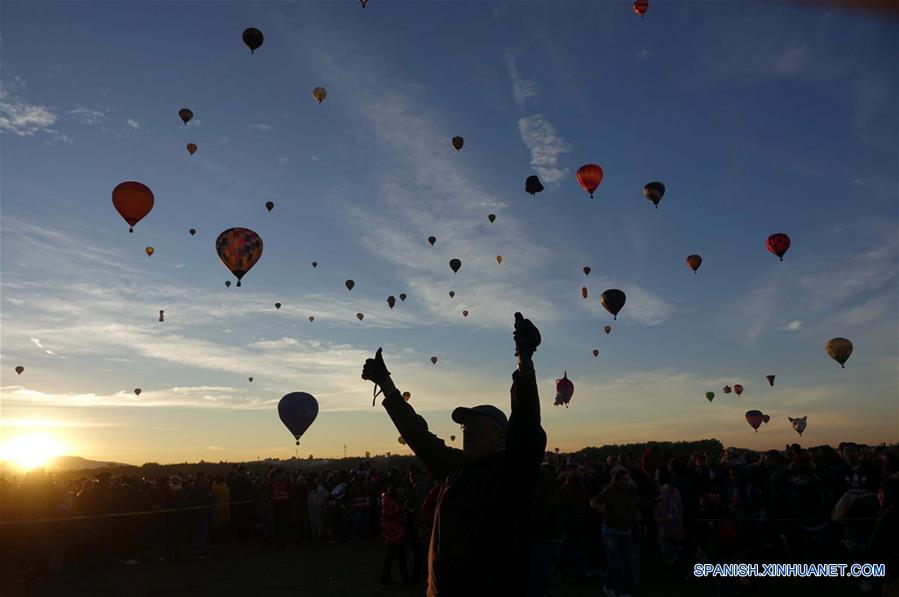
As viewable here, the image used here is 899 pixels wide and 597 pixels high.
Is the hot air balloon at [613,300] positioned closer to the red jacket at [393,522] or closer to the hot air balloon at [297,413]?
the hot air balloon at [297,413]

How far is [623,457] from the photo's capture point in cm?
1717

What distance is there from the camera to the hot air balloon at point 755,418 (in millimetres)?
57250

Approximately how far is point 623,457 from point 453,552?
15.1 meters

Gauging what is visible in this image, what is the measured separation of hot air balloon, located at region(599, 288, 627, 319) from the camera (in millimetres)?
32969

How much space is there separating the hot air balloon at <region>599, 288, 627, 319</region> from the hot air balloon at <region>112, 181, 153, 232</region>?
2141cm

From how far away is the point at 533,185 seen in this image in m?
32.4

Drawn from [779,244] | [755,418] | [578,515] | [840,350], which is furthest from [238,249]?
[755,418]

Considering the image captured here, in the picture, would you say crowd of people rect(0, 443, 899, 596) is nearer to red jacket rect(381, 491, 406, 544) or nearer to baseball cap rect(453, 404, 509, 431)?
red jacket rect(381, 491, 406, 544)

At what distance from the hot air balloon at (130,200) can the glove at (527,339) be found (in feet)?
80.8

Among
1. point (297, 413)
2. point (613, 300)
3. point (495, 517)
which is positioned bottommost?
point (495, 517)

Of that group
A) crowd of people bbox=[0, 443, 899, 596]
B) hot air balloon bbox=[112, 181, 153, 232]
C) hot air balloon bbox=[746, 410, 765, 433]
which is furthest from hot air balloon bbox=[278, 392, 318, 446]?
hot air balloon bbox=[746, 410, 765, 433]

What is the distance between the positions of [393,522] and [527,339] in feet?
36.8

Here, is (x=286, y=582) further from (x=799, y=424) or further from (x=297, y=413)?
(x=799, y=424)

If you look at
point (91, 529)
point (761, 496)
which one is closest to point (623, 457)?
point (761, 496)
